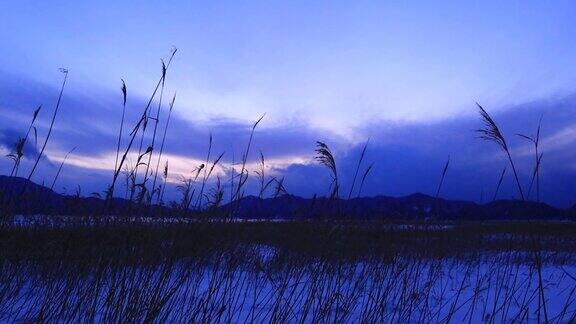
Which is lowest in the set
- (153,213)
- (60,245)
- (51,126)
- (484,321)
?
(484,321)

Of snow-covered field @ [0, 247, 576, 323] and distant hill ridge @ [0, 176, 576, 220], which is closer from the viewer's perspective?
snow-covered field @ [0, 247, 576, 323]

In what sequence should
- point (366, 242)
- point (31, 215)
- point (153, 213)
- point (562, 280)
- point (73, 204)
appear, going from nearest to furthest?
point (153, 213)
point (73, 204)
point (31, 215)
point (562, 280)
point (366, 242)

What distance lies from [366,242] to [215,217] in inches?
271

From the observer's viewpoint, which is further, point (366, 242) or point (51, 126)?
point (366, 242)

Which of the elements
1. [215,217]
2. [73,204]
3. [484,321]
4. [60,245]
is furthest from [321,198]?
[60,245]

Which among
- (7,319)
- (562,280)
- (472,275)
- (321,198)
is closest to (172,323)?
(7,319)

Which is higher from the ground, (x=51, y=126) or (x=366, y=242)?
(x=51, y=126)

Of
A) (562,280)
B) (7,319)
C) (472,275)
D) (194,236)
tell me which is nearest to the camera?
(7,319)

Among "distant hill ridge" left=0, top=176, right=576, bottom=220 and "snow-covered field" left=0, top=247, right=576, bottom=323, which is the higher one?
"distant hill ridge" left=0, top=176, right=576, bottom=220

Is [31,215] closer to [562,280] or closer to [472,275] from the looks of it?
[472,275]

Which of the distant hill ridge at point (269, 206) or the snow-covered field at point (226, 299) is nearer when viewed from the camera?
the snow-covered field at point (226, 299)

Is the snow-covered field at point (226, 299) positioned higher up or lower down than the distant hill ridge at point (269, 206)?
lower down

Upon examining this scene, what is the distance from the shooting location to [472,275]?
905cm

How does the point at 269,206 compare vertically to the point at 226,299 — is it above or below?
above
